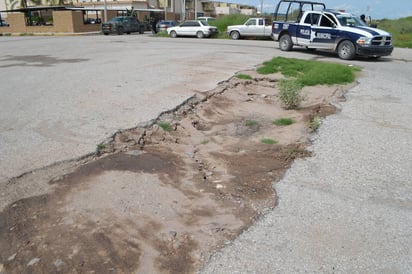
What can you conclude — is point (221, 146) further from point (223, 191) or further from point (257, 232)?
point (257, 232)

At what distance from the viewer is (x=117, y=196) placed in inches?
165

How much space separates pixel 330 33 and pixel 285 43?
3.05 m

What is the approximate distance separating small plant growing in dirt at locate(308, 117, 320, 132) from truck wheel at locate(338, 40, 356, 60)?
32.6 feet

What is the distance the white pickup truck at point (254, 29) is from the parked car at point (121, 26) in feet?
43.7

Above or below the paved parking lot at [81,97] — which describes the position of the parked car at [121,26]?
above

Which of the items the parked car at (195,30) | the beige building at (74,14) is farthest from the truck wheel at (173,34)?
the beige building at (74,14)

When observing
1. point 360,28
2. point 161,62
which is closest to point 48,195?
point 161,62

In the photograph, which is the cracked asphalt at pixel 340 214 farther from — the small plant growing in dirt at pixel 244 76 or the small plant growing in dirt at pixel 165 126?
the small plant growing in dirt at pixel 244 76

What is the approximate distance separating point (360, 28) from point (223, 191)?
13788 millimetres

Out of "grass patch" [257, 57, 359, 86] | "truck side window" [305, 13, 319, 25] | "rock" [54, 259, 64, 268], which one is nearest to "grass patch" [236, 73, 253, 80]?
"grass patch" [257, 57, 359, 86]

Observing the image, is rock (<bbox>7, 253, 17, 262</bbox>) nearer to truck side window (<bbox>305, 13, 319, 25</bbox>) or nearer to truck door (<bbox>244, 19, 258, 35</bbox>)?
truck side window (<bbox>305, 13, 319, 25</bbox>)

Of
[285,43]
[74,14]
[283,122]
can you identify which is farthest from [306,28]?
[74,14]

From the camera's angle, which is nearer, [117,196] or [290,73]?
[117,196]

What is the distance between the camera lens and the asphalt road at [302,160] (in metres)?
3.24
